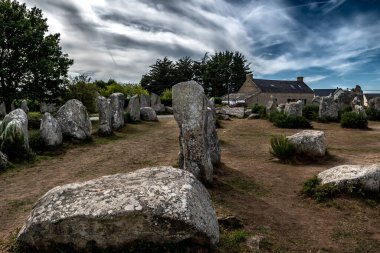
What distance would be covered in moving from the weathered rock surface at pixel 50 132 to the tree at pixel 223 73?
5879 centimetres

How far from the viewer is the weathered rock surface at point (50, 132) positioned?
1366 cm

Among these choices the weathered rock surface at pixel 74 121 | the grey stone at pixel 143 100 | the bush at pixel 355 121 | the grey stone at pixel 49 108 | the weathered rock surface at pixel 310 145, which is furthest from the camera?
the grey stone at pixel 49 108

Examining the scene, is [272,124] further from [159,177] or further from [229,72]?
[229,72]

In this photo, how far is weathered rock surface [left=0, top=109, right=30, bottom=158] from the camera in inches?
464

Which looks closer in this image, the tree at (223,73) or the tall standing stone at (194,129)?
the tall standing stone at (194,129)

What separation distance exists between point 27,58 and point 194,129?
53.1ft

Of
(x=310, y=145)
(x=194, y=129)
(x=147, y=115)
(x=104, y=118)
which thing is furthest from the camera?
(x=147, y=115)

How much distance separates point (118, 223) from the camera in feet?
15.1

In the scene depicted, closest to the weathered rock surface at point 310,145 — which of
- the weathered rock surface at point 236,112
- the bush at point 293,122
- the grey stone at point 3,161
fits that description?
the grey stone at point 3,161

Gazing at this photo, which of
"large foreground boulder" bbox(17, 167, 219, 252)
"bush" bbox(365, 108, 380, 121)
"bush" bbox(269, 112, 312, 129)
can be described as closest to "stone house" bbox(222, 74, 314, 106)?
"bush" bbox(365, 108, 380, 121)

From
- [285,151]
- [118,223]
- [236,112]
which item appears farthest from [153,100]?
[118,223]

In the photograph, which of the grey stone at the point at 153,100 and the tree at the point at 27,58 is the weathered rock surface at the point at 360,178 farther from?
the grey stone at the point at 153,100

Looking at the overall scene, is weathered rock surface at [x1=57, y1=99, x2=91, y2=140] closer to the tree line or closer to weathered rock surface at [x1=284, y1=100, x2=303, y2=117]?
weathered rock surface at [x1=284, y1=100, x2=303, y2=117]

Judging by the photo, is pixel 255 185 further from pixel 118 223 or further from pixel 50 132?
pixel 50 132
